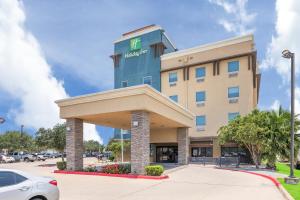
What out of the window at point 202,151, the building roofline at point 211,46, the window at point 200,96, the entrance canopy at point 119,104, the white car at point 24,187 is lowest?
the window at point 202,151

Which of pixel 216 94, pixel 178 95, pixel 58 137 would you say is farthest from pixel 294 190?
pixel 58 137

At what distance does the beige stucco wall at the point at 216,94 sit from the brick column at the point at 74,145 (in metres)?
18.3

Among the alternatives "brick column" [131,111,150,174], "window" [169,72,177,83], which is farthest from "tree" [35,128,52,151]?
"brick column" [131,111,150,174]

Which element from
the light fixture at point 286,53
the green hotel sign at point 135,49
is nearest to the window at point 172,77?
the green hotel sign at point 135,49

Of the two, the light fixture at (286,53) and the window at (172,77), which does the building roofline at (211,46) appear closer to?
the window at (172,77)

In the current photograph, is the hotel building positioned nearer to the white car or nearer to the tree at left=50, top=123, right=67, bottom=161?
the tree at left=50, top=123, right=67, bottom=161

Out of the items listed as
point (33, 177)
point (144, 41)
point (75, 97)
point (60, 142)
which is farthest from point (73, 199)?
point (144, 41)

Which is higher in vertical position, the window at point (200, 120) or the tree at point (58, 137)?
the window at point (200, 120)

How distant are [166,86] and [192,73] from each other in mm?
4240

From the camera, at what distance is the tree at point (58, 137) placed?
3371cm

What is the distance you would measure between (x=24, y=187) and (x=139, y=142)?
10.7 metres

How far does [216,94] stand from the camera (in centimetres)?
3544

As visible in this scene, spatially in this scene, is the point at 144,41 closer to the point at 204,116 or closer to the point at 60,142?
the point at 204,116

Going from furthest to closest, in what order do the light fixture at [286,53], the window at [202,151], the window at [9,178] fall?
the window at [202,151] → the light fixture at [286,53] → the window at [9,178]
